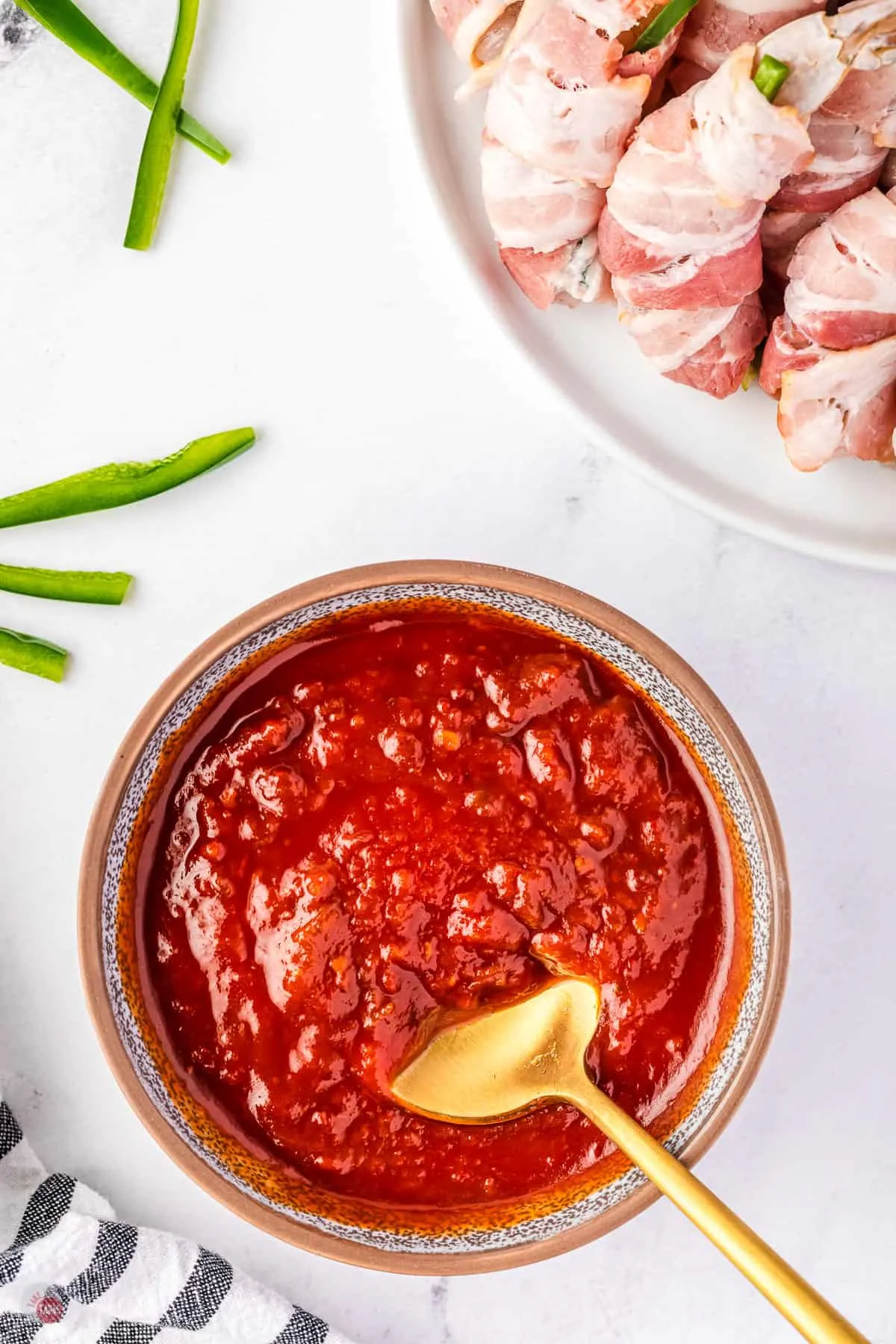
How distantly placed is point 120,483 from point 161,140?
16.7 inches

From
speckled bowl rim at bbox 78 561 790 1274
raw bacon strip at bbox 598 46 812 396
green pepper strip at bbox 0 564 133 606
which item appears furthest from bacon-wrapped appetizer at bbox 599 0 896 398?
green pepper strip at bbox 0 564 133 606

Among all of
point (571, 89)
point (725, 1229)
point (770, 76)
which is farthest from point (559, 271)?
point (725, 1229)

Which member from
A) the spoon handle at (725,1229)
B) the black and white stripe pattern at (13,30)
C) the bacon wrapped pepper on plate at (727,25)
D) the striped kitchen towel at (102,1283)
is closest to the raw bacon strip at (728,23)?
the bacon wrapped pepper on plate at (727,25)

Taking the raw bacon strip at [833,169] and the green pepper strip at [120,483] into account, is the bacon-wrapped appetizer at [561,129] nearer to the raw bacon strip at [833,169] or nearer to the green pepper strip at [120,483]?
the raw bacon strip at [833,169]

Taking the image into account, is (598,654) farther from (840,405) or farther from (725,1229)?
(725,1229)

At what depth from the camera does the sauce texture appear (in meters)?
1.41

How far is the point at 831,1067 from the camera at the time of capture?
5.45 feet

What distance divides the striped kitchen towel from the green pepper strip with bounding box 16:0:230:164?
Answer: 125 cm

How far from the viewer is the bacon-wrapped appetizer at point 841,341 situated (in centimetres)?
140

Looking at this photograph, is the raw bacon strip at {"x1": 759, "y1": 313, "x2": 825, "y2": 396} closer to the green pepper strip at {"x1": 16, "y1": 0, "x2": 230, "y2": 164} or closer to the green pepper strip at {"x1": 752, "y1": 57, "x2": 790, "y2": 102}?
the green pepper strip at {"x1": 752, "y1": 57, "x2": 790, "y2": 102}

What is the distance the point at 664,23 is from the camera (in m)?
1.33

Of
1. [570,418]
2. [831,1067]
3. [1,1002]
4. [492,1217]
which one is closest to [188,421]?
[570,418]

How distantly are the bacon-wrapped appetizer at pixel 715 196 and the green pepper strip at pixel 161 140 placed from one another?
0.56 m

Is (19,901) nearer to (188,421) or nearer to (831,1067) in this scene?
(188,421)
